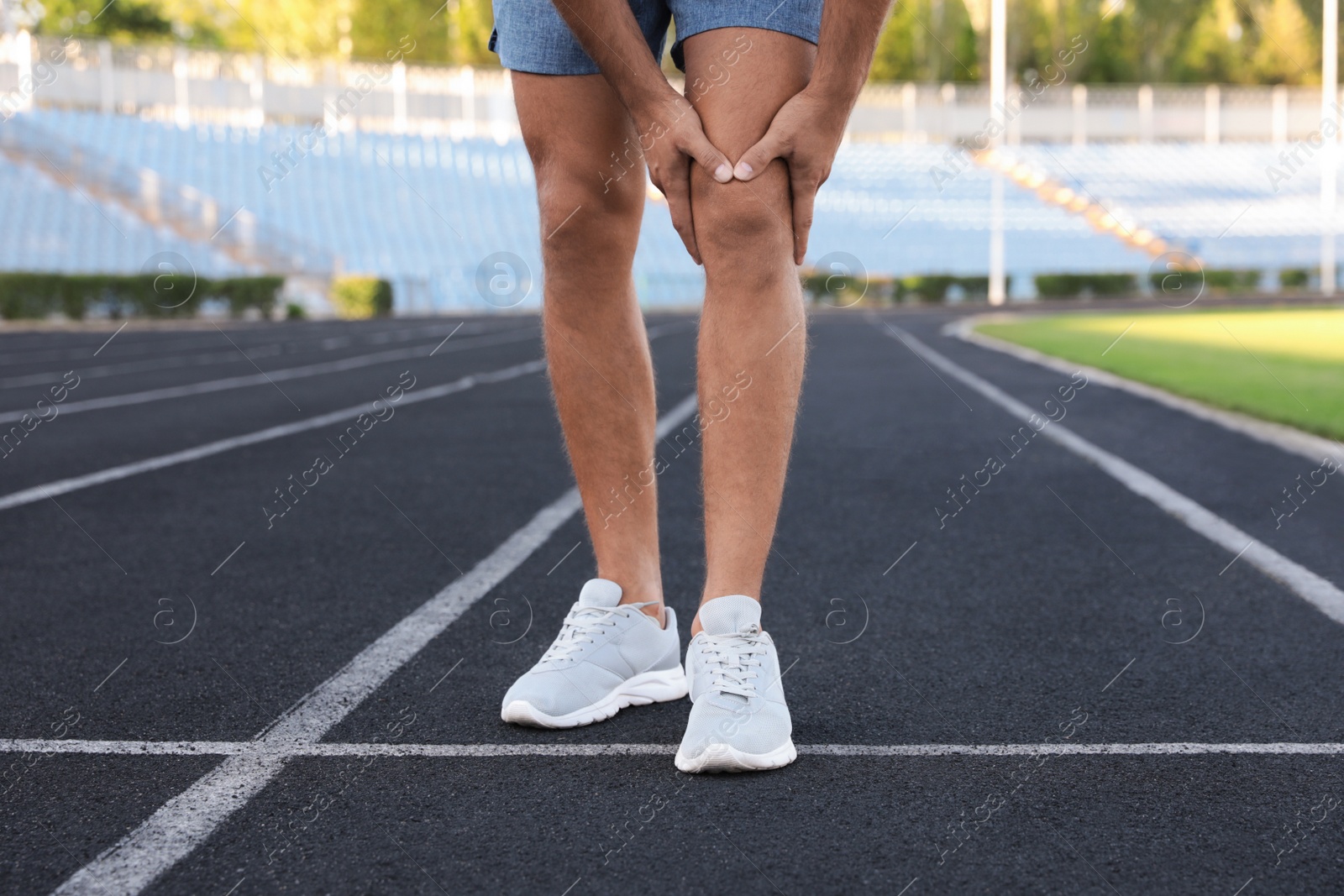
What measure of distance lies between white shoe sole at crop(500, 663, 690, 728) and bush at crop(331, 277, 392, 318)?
96.2 feet

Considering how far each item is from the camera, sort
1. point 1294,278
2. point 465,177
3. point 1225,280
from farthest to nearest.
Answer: point 465,177 < point 1294,278 < point 1225,280

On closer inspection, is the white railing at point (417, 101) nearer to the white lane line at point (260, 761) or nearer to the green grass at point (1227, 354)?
the green grass at point (1227, 354)

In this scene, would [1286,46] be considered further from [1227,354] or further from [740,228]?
[740,228]

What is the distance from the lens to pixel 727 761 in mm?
1978

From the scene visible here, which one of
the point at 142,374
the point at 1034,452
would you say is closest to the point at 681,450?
the point at 1034,452

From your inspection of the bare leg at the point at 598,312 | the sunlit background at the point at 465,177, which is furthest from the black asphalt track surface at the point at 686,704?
the sunlit background at the point at 465,177

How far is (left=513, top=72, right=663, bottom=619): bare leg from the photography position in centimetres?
238

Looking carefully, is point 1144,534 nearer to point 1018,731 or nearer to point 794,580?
point 794,580

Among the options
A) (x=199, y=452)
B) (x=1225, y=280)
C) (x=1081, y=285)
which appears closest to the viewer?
(x=199, y=452)

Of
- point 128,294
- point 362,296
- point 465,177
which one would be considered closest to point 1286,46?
point 465,177

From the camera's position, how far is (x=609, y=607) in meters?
2.43

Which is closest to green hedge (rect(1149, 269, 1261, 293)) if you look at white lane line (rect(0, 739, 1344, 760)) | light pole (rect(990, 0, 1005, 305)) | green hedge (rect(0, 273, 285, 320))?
light pole (rect(990, 0, 1005, 305))

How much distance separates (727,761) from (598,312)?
3.23ft

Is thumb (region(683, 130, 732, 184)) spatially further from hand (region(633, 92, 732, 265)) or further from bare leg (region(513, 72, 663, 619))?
bare leg (region(513, 72, 663, 619))
